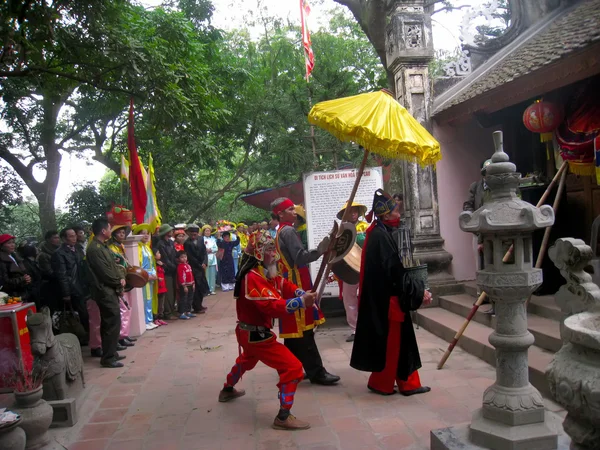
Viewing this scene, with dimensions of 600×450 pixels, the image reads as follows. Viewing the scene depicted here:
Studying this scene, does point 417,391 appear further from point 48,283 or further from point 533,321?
point 48,283

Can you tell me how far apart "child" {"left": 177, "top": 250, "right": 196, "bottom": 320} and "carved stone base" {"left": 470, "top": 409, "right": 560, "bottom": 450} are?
22.1 ft

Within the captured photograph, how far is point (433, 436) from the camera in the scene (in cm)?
327

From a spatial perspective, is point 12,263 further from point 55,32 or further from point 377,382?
point 377,382

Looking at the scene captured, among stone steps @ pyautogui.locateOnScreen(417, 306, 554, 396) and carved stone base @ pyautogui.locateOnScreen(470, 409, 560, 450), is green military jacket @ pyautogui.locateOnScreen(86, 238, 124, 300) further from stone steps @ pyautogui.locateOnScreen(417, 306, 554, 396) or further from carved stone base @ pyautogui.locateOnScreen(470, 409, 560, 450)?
carved stone base @ pyautogui.locateOnScreen(470, 409, 560, 450)

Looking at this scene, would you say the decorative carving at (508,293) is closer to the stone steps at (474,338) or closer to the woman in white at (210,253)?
the stone steps at (474,338)

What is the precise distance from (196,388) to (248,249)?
2021mm

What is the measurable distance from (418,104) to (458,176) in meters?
1.38

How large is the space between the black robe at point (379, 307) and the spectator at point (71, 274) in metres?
3.77

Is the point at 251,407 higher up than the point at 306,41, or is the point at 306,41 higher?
the point at 306,41

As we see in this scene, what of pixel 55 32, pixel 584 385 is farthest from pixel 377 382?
pixel 55 32

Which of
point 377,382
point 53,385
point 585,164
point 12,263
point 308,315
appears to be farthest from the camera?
point 12,263

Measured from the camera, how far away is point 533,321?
551 cm

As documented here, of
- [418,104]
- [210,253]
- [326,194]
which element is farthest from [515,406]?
[210,253]

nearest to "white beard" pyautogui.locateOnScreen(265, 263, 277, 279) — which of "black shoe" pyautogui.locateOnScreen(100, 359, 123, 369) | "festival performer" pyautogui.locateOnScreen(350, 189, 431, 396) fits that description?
"festival performer" pyautogui.locateOnScreen(350, 189, 431, 396)
